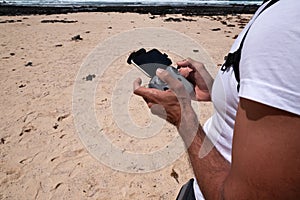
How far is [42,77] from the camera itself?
19.5 ft

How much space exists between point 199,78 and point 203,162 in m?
0.66

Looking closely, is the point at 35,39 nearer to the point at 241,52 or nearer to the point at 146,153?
the point at 146,153

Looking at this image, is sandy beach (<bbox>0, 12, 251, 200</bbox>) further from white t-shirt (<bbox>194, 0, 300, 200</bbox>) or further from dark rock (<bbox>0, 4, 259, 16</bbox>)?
dark rock (<bbox>0, 4, 259, 16</bbox>)

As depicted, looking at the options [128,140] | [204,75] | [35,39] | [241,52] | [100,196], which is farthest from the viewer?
[35,39]

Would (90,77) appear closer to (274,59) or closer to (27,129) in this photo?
(27,129)

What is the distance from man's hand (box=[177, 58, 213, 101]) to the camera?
5.09 feet

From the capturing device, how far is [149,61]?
1482mm

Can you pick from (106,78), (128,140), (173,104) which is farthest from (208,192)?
(106,78)

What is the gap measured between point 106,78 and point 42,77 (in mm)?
1409

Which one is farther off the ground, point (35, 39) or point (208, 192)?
point (208, 192)

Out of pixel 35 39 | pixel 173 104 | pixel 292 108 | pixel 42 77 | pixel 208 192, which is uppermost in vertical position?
pixel 292 108

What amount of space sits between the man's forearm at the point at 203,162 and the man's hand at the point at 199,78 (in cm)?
47

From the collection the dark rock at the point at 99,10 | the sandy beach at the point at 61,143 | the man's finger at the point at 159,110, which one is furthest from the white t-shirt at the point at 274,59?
the dark rock at the point at 99,10

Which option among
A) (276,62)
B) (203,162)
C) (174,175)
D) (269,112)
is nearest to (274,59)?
(276,62)
